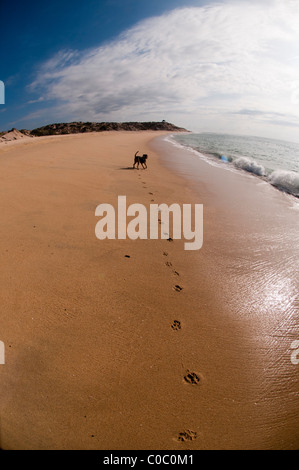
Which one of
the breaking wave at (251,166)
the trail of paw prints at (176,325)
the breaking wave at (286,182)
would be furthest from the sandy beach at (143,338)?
the breaking wave at (251,166)

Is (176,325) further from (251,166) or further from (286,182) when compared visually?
(251,166)

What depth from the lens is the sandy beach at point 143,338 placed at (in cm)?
176

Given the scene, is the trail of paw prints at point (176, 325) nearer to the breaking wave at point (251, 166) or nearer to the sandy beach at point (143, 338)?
the sandy beach at point (143, 338)

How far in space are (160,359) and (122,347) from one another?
1.27 feet

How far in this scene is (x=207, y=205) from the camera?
619 centimetres

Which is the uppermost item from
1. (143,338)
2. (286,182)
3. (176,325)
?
(286,182)

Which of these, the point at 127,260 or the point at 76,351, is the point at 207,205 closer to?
the point at 127,260

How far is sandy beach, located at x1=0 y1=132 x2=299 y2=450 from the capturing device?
1.76 metres

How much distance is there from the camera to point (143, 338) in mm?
2434

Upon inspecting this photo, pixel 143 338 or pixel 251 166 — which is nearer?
pixel 143 338

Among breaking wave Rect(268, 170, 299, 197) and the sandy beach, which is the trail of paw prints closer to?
the sandy beach

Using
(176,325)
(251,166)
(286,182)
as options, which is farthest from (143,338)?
(251,166)

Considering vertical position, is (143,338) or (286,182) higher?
(286,182)
